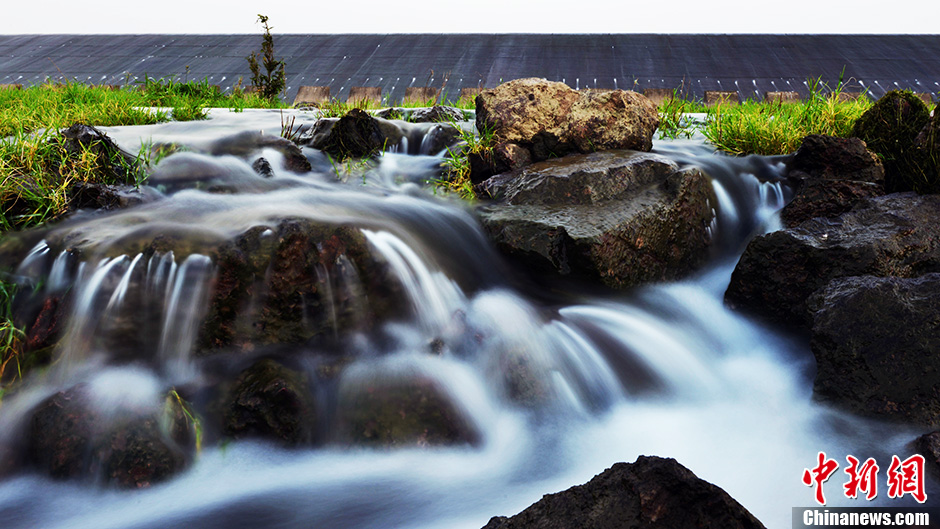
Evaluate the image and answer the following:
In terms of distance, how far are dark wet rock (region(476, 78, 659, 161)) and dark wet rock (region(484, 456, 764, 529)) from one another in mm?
3503

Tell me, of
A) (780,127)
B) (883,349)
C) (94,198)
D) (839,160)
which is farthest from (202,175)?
(780,127)

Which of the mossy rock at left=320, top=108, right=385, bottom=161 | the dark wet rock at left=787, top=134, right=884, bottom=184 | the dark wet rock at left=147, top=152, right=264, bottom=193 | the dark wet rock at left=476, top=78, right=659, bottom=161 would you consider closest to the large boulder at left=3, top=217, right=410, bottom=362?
the dark wet rock at left=147, top=152, right=264, bottom=193

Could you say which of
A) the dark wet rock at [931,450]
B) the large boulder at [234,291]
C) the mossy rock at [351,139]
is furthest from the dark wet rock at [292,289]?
the dark wet rock at [931,450]

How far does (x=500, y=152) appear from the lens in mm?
4762

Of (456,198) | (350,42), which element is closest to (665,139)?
(456,198)

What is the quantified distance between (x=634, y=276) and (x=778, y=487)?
163 cm

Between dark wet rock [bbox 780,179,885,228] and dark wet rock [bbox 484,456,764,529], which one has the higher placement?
dark wet rock [bbox 780,179,885,228]

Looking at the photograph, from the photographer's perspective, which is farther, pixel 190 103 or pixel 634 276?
pixel 190 103

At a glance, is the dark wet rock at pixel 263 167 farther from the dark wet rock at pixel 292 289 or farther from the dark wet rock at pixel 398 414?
the dark wet rock at pixel 398 414

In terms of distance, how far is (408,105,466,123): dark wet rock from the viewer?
6.61 meters

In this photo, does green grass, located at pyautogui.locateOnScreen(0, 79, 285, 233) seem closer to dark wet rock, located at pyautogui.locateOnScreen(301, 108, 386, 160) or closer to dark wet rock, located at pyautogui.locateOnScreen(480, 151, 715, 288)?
dark wet rock, located at pyautogui.locateOnScreen(301, 108, 386, 160)

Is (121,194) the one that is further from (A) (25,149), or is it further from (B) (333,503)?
(B) (333,503)

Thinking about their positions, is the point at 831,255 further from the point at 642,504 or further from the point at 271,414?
the point at 271,414

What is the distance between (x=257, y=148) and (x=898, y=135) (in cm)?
496
